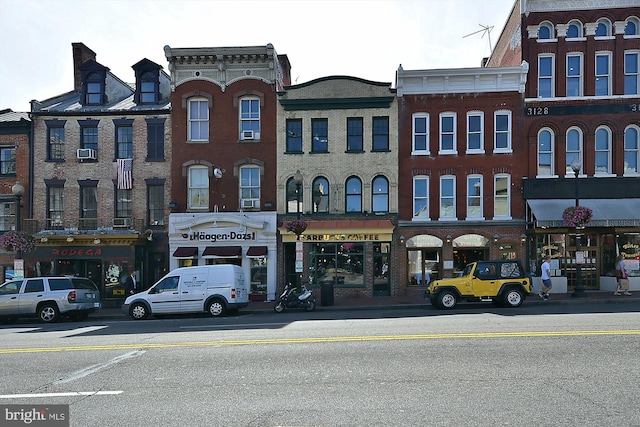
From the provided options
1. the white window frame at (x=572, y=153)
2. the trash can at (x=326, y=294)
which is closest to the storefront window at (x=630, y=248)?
the white window frame at (x=572, y=153)

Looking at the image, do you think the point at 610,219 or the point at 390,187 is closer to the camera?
the point at 610,219

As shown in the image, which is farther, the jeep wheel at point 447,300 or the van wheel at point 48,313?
the van wheel at point 48,313

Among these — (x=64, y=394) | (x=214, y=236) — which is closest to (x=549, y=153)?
(x=214, y=236)

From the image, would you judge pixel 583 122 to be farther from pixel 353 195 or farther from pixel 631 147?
pixel 353 195

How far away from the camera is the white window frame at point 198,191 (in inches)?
948

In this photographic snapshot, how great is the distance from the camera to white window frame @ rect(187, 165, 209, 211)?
79.0ft

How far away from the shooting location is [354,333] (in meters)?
11.3

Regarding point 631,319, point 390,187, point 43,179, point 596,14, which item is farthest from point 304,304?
point 596,14

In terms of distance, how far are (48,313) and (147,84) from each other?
43.6ft

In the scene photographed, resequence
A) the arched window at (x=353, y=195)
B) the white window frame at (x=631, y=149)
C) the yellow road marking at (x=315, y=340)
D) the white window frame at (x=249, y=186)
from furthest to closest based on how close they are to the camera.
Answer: the white window frame at (x=249, y=186) < the arched window at (x=353, y=195) < the white window frame at (x=631, y=149) < the yellow road marking at (x=315, y=340)

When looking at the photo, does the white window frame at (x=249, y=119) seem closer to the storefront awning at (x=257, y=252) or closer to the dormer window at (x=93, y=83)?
the storefront awning at (x=257, y=252)

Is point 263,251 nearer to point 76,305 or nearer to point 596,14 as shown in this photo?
point 76,305

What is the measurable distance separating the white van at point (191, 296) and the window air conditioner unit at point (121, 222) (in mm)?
7668

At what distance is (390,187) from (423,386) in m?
17.0
